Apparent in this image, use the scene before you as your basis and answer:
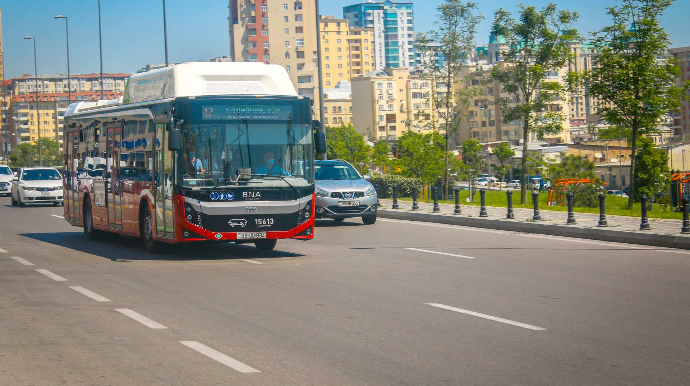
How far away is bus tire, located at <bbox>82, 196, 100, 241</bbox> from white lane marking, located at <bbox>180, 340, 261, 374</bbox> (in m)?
12.8

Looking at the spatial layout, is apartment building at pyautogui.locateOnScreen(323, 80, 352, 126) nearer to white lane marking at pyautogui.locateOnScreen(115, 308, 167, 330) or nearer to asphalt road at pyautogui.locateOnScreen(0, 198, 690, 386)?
asphalt road at pyautogui.locateOnScreen(0, 198, 690, 386)

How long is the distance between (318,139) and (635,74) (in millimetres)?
16228

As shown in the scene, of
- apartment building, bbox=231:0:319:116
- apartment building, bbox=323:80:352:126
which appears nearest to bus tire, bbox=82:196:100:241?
apartment building, bbox=231:0:319:116

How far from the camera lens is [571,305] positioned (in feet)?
32.8

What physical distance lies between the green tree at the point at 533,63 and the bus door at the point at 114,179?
23.4 m

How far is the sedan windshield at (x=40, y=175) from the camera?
39.6 meters

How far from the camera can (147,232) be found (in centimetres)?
1680

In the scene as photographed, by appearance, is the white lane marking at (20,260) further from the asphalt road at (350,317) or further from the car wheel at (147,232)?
the car wheel at (147,232)

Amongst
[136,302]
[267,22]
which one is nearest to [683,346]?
[136,302]

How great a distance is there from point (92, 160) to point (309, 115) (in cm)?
610

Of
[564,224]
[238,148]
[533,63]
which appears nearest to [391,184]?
[533,63]

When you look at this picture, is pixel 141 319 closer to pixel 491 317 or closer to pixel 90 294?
pixel 90 294

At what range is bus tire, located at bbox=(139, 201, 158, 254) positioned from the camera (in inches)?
651

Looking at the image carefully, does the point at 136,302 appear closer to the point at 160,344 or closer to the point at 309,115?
the point at 160,344
